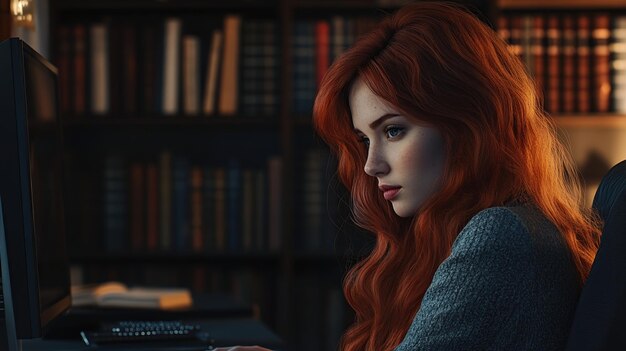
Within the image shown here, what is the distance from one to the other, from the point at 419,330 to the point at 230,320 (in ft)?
3.23

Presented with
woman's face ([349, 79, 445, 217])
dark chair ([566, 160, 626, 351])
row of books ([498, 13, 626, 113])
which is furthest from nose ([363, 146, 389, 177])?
row of books ([498, 13, 626, 113])

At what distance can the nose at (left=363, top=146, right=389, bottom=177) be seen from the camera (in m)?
1.36

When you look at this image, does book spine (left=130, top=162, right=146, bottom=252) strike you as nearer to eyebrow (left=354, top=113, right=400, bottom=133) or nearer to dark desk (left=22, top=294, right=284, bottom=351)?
dark desk (left=22, top=294, right=284, bottom=351)

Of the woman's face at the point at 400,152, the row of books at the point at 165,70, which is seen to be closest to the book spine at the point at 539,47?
the row of books at the point at 165,70

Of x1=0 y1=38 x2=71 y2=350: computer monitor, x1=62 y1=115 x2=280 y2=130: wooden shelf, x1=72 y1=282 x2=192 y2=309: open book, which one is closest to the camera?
x1=0 y1=38 x2=71 y2=350: computer monitor

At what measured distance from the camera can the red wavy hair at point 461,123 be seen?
128 centimetres

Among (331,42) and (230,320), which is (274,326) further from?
(230,320)

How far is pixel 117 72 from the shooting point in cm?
325

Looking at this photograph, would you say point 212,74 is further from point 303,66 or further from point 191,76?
point 303,66

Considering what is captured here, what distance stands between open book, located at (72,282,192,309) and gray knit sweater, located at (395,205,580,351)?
1082 mm

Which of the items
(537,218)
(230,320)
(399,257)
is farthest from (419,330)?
(230,320)

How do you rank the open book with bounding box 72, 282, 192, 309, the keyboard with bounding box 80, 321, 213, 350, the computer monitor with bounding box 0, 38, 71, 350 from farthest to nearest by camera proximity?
1. the open book with bounding box 72, 282, 192, 309
2. the keyboard with bounding box 80, 321, 213, 350
3. the computer monitor with bounding box 0, 38, 71, 350

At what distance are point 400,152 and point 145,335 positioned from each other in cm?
59

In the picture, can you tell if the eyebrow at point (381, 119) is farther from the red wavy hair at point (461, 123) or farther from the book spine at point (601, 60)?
the book spine at point (601, 60)
